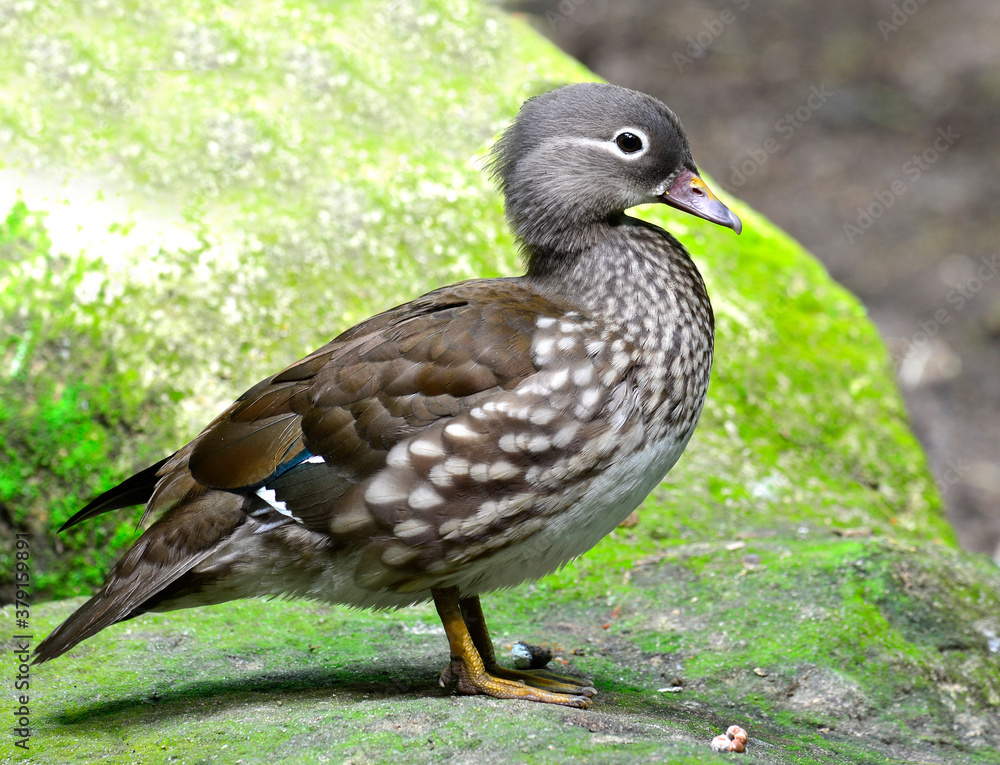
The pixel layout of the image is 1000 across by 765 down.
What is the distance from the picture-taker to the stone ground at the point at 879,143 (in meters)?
8.31

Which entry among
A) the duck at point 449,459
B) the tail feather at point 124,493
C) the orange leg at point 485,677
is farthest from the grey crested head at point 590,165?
the tail feather at point 124,493

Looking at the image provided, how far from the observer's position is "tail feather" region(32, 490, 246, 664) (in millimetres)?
2711

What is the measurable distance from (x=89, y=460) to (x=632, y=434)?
8.75ft

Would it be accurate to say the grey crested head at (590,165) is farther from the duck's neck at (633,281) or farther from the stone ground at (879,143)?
the stone ground at (879,143)

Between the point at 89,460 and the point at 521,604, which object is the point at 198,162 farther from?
the point at 521,604

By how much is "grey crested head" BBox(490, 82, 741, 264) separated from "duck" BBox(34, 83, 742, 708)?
0.13 m

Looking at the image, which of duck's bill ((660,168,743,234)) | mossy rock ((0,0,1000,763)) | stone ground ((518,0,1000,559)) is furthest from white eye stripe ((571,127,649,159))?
stone ground ((518,0,1000,559))

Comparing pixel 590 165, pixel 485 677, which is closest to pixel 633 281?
pixel 590 165

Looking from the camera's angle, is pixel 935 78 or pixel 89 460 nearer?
pixel 89 460

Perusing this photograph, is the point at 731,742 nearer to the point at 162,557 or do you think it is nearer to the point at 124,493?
the point at 162,557

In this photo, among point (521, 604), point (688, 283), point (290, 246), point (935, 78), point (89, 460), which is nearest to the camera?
point (688, 283)

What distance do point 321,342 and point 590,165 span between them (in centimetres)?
195

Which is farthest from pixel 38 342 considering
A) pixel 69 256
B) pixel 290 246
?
pixel 290 246

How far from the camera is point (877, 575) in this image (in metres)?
3.53
